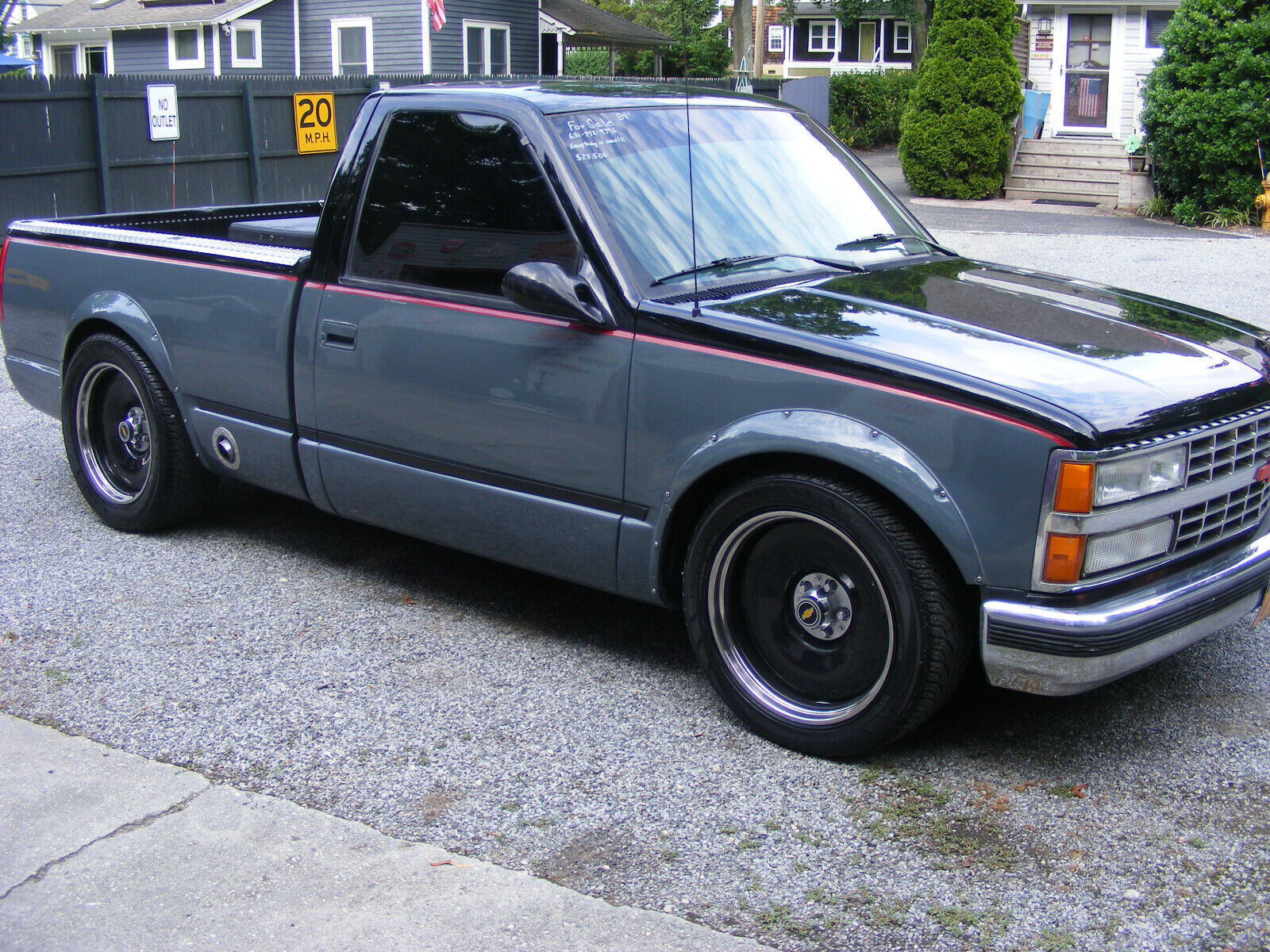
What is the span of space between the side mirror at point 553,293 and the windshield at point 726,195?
0.58ft

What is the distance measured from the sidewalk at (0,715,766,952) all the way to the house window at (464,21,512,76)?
2979cm

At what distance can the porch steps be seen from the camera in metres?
21.3

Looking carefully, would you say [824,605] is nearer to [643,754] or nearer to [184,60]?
[643,754]

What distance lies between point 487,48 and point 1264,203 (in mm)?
20082

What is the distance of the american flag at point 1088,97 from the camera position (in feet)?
82.0

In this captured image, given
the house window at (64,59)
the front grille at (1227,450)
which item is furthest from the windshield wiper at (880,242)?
the house window at (64,59)

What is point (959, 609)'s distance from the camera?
3367mm

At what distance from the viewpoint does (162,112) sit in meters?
16.6

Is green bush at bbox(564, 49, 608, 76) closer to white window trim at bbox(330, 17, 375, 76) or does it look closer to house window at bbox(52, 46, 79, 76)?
white window trim at bbox(330, 17, 375, 76)

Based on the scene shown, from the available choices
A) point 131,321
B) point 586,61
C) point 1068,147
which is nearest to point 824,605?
point 131,321

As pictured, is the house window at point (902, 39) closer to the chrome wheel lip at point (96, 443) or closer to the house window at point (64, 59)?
the house window at point (64, 59)

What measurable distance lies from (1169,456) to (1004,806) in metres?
0.98

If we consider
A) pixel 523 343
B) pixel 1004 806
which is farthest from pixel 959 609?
pixel 523 343

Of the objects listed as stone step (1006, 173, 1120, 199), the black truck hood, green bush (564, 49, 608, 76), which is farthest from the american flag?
the black truck hood
